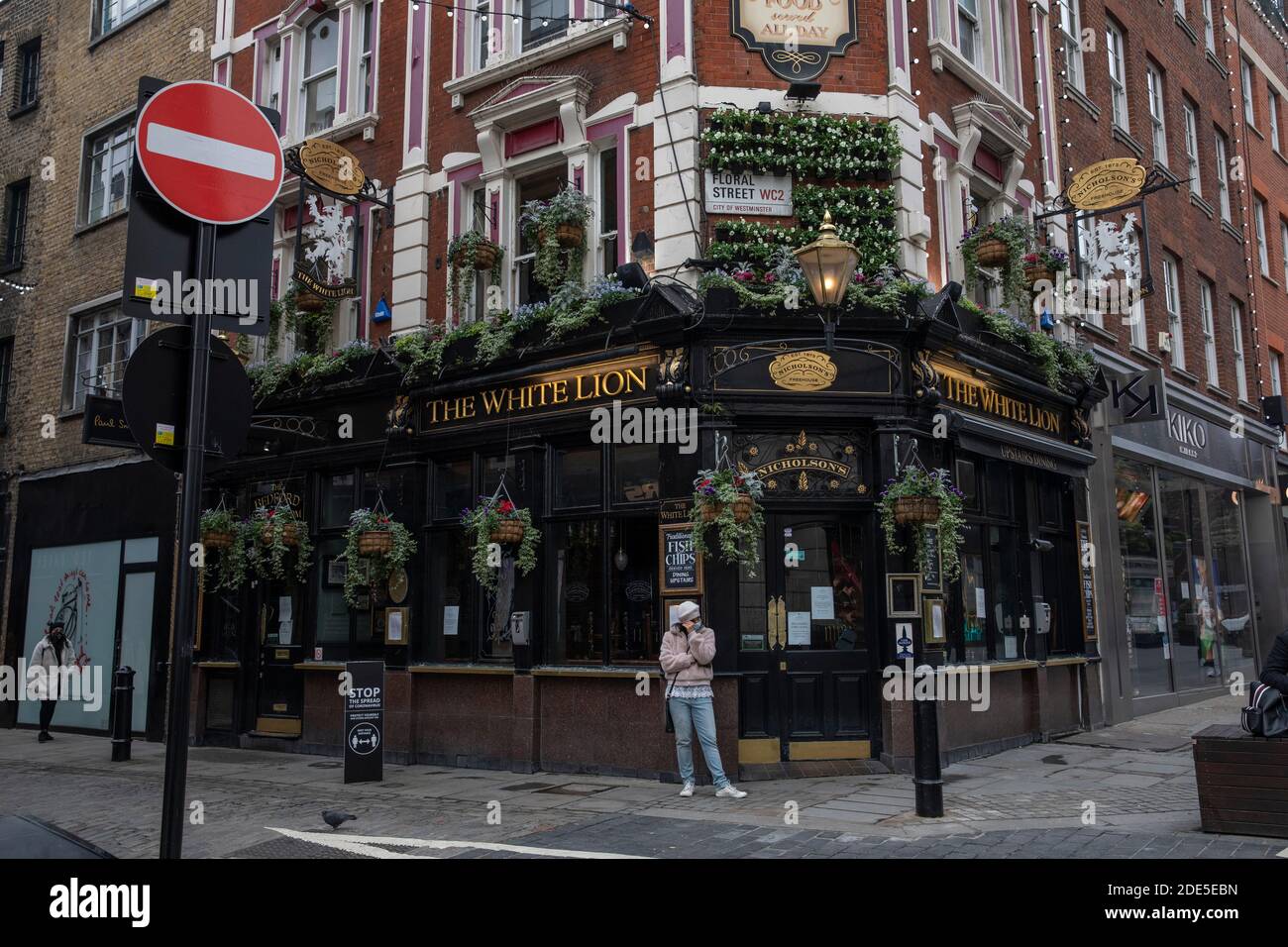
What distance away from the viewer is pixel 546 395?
12.6 m

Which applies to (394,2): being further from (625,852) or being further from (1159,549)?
(1159,549)

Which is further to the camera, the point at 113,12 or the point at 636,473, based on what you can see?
the point at 113,12

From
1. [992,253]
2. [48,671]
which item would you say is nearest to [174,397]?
[992,253]

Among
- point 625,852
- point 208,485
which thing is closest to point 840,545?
point 625,852

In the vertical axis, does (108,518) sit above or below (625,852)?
above

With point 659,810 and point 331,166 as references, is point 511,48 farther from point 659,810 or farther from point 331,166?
point 659,810

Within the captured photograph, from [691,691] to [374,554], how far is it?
5158 mm

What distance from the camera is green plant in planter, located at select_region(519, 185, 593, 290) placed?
1263cm

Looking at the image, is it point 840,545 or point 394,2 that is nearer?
point 840,545

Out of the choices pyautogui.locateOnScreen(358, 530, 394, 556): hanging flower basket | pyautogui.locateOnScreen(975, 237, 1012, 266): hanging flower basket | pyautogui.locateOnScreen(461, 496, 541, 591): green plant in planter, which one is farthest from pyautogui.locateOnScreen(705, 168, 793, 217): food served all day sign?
pyautogui.locateOnScreen(358, 530, 394, 556): hanging flower basket

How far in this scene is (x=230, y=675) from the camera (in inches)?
625

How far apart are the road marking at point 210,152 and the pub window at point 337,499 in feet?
33.5

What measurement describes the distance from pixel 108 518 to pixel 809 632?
1242 cm

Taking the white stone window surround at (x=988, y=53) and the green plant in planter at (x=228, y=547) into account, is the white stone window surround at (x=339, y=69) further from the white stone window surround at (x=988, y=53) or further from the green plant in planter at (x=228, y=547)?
the white stone window surround at (x=988, y=53)
